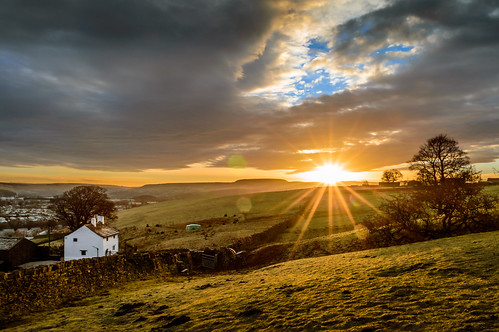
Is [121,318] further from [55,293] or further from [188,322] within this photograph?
[55,293]

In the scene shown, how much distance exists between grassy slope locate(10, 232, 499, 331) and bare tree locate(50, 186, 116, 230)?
199 ft

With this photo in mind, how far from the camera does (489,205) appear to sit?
1265 inches

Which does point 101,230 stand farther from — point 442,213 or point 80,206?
point 442,213

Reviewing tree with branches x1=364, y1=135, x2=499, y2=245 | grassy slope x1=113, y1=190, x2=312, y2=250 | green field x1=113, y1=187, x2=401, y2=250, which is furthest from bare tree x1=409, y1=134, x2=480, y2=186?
grassy slope x1=113, y1=190, x2=312, y2=250

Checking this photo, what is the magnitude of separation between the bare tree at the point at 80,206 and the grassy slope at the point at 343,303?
6065cm

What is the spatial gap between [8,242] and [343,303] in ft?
210

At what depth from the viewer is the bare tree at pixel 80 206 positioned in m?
73.1

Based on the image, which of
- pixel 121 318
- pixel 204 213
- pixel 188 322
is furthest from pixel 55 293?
pixel 204 213

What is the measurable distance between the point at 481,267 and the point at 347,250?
2070 centimetres

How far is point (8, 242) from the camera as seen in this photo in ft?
169

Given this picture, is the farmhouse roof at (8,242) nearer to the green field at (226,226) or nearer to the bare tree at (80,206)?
the bare tree at (80,206)

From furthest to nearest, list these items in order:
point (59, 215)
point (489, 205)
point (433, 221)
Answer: point (59, 215), point (433, 221), point (489, 205)

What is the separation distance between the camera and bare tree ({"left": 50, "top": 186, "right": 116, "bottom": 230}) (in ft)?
240

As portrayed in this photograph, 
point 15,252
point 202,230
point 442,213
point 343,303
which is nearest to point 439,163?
point 442,213
